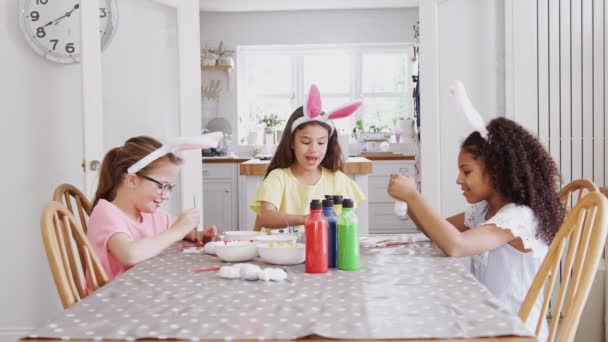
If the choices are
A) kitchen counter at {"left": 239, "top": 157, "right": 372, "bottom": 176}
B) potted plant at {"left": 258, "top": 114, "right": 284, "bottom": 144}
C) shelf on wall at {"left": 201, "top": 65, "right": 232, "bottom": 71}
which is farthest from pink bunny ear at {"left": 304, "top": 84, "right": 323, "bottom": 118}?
shelf on wall at {"left": 201, "top": 65, "right": 232, "bottom": 71}

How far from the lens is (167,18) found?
3607mm

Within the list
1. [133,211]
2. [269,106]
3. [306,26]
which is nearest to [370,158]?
[269,106]

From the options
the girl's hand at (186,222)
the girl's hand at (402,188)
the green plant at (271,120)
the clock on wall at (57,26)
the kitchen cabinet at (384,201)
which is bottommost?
the kitchen cabinet at (384,201)

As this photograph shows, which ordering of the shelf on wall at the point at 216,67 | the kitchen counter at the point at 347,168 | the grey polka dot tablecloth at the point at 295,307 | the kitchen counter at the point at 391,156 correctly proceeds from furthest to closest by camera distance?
the shelf on wall at the point at 216,67, the kitchen counter at the point at 391,156, the kitchen counter at the point at 347,168, the grey polka dot tablecloth at the point at 295,307

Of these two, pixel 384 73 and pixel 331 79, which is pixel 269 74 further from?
pixel 384 73

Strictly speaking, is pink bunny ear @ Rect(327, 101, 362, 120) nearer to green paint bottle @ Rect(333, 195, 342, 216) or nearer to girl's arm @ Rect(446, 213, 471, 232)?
green paint bottle @ Rect(333, 195, 342, 216)

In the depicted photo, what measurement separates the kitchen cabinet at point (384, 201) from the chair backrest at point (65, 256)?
→ 5293 millimetres

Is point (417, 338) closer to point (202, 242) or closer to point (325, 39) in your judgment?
point (202, 242)

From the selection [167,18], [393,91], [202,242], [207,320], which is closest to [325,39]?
[393,91]

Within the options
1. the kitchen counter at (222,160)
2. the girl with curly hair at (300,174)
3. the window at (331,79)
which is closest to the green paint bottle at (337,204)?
the girl with curly hair at (300,174)

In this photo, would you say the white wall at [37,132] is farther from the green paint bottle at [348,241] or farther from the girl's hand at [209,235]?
the green paint bottle at [348,241]

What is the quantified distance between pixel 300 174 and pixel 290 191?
83 mm

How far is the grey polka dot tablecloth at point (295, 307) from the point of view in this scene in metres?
1.12

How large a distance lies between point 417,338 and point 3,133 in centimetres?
290
